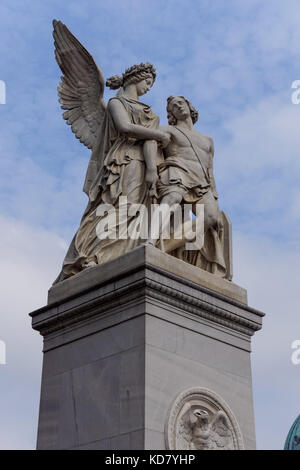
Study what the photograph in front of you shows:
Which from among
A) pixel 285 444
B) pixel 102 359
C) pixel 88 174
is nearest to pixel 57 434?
pixel 102 359

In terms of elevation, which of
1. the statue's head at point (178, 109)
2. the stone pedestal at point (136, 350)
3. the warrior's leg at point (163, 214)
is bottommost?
the stone pedestal at point (136, 350)

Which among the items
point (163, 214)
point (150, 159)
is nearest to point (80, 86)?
point (150, 159)

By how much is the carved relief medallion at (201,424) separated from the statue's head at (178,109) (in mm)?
5549

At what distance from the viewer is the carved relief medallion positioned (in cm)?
1132

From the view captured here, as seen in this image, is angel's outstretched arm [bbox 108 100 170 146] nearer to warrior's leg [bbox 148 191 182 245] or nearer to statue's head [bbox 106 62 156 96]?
statue's head [bbox 106 62 156 96]

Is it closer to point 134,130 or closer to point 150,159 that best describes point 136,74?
point 134,130

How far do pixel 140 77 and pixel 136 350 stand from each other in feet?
19.4

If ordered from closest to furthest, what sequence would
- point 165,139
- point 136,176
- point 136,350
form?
point 136,350 → point 136,176 → point 165,139

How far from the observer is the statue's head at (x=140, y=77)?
15.0m

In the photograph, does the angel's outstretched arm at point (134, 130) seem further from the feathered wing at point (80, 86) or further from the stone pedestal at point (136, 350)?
the stone pedestal at point (136, 350)

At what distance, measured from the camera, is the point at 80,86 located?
16.2m

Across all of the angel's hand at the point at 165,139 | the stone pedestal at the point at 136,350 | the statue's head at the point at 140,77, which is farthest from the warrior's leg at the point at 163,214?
the statue's head at the point at 140,77

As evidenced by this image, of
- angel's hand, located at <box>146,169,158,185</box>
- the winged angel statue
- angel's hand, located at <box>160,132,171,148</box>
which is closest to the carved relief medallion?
the winged angel statue
